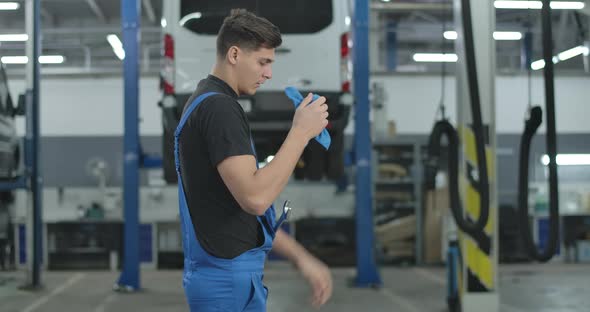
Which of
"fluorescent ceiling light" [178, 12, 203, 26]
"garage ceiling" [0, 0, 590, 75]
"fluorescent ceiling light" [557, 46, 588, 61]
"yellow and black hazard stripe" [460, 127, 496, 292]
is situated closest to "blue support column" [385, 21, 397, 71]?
"garage ceiling" [0, 0, 590, 75]

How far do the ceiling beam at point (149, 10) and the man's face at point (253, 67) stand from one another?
1378 cm

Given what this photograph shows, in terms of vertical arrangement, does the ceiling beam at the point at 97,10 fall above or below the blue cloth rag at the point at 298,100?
above

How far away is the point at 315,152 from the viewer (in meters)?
6.26

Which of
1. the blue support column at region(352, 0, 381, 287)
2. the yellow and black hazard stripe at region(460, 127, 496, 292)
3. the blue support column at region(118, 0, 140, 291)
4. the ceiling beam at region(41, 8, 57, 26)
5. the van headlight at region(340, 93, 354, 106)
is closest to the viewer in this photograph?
the yellow and black hazard stripe at region(460, 127, 496, 292)

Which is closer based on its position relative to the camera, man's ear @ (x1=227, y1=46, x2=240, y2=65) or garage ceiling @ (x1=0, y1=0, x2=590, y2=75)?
man's ear @ (x1=227, y1=46, x2=240, y2=65)

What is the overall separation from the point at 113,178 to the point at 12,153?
311 cm

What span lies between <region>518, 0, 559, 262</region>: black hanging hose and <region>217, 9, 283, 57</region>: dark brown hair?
1.64 m

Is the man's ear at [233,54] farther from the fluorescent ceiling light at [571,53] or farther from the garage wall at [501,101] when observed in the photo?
the fluorescent ceiling light at [571,53]

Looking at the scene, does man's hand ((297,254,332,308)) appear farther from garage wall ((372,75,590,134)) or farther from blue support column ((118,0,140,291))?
garage wall ((372,75,590,134))

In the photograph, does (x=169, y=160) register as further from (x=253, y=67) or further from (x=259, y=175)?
(x=259, y=175)

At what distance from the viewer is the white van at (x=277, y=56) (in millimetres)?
5660

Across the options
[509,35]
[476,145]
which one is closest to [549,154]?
[476,145]

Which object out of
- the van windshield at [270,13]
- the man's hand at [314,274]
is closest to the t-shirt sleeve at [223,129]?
the man's hand at [314,274]

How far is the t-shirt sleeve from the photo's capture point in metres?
1.71
